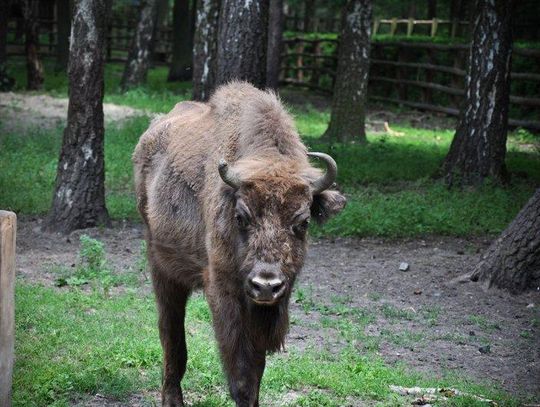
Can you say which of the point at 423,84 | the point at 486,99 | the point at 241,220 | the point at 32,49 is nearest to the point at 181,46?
the point at 32,49

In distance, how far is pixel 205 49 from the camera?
18.1m

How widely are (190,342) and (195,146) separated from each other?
191 centimetres

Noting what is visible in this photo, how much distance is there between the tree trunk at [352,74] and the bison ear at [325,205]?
12.3 metres

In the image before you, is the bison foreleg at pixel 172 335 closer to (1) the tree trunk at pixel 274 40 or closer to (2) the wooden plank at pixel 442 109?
(1) the tree trunk at pixel 274 40

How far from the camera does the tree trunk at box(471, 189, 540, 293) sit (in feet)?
29.8

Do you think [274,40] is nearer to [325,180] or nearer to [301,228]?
[325,180]

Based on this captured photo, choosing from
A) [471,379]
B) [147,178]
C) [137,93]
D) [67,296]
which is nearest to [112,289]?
[67,296]

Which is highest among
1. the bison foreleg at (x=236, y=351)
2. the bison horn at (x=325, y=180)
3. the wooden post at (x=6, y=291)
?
the bison horn at (x=325, y=180)

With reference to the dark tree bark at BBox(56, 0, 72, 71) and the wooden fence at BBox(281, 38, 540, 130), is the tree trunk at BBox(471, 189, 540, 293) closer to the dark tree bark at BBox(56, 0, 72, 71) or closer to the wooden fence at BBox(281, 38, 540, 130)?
the wooden fence at BBox(281, 38, 540, 130)

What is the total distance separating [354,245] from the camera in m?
11.3

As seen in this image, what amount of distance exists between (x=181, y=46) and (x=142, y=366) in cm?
2534

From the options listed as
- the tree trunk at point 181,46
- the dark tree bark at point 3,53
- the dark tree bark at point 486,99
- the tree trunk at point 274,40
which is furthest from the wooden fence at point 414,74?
the dark tree bark at point 3,53

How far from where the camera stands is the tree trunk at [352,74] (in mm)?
17516

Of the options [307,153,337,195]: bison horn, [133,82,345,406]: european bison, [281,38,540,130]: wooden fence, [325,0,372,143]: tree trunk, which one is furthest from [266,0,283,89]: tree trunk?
[307,153,337,195]: bison horn
